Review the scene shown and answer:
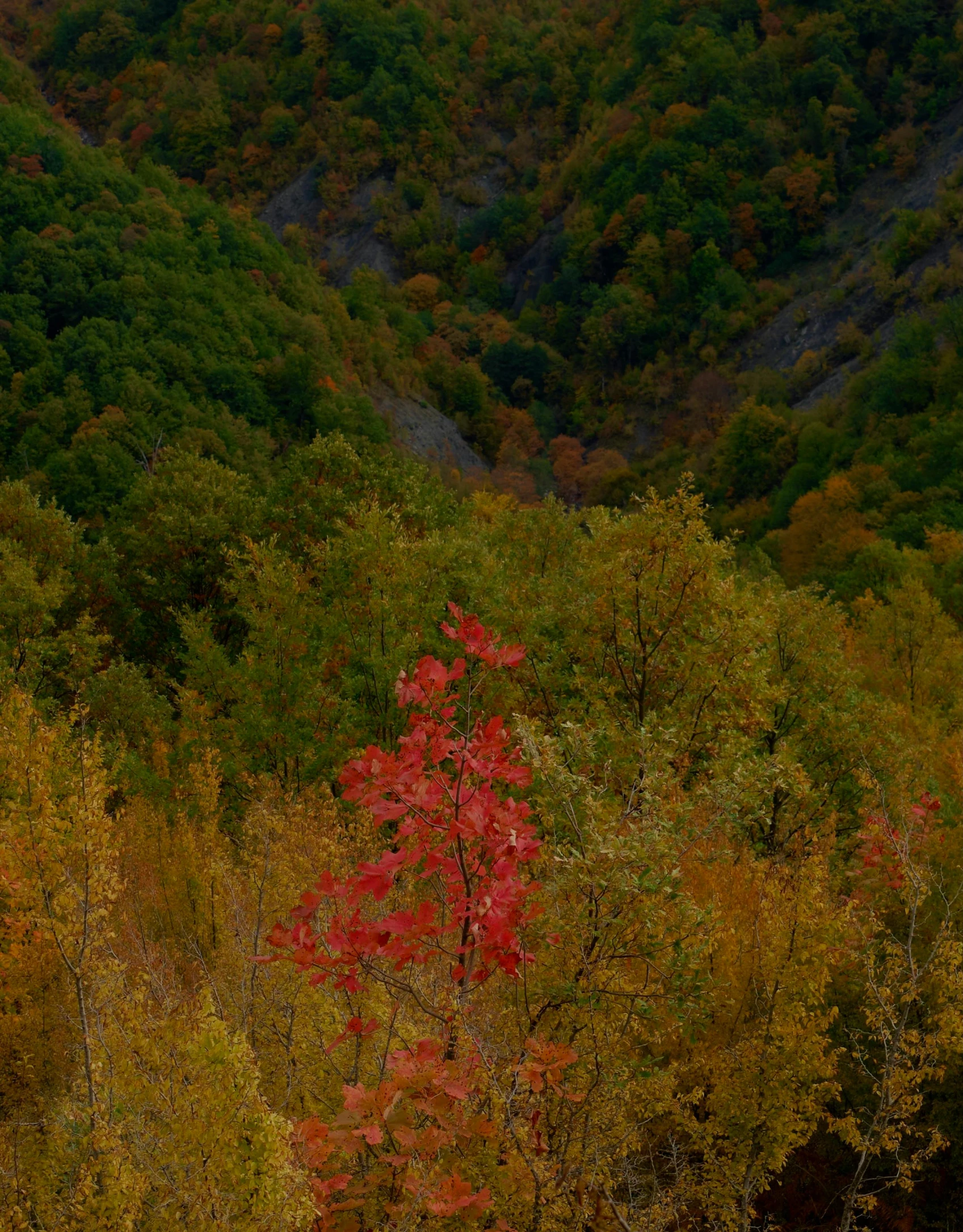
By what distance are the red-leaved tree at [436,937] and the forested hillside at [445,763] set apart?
0.15 feet

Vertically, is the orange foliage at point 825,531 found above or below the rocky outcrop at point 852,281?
below

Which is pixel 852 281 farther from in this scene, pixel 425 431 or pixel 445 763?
pixel 445 763

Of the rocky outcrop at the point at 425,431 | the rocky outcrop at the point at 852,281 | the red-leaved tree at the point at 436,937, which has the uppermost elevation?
the red-leaved tree at the point at 436,937

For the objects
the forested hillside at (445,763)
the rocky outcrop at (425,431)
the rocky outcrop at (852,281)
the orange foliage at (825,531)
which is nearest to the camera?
the forested hillside at (445,763)

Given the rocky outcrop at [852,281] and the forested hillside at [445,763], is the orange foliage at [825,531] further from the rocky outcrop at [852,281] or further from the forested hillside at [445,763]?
the rocky outcrop at [852,281]

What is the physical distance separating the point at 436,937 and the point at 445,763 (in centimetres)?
1183

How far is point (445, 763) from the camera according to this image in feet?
58.7

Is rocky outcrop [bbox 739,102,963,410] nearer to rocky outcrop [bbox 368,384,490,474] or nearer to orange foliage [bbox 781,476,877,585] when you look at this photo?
orange foliage [bbox 781,476,877,585]

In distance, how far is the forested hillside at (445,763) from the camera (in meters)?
5.93

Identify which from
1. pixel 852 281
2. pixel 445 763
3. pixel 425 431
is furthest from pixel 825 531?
pixel 445 763

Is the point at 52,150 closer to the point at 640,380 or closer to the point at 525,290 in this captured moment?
the point at 640,380

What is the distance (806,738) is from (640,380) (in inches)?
3614

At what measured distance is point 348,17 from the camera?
148750 millimetres

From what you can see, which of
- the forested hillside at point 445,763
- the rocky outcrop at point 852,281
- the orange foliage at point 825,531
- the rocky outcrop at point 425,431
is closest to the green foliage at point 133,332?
the forested hillside at point 445,763
